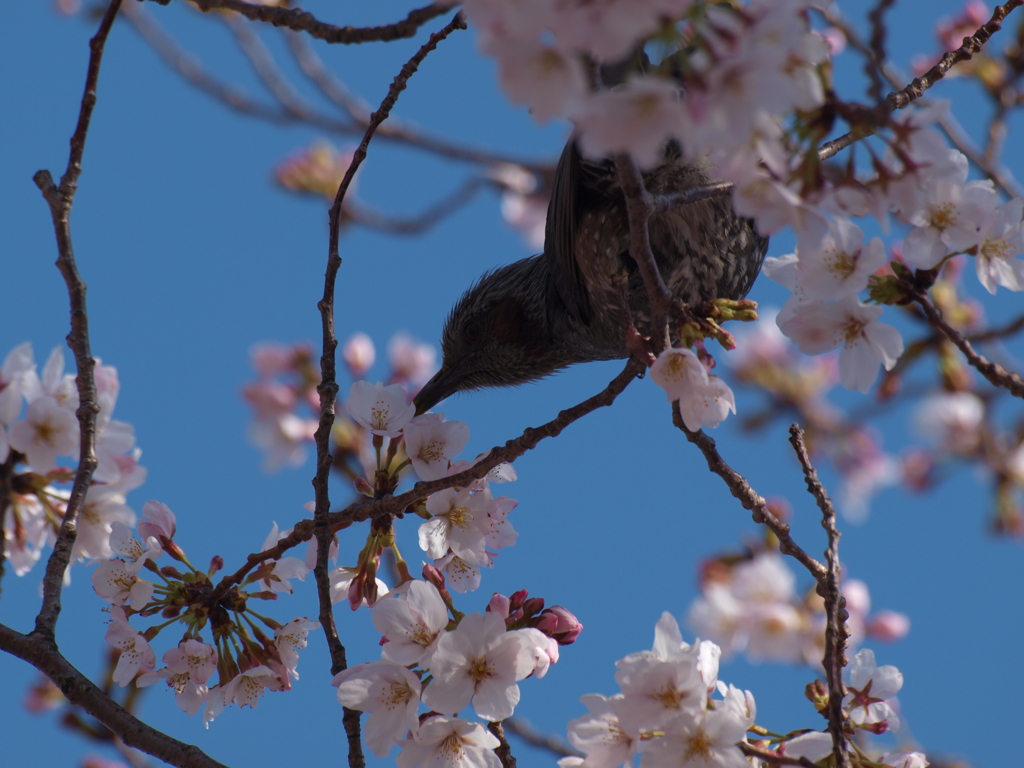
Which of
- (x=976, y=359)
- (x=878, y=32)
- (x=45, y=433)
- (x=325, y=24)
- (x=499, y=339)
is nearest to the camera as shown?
(x=976, y=359)

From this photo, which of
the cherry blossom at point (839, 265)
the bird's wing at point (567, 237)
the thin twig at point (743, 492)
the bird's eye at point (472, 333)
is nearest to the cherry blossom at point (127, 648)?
the thin twig at point (743, 492)

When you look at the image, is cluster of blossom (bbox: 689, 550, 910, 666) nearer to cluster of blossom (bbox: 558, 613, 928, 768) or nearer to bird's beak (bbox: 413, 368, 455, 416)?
bird's beak (bbox: 413, 368, 455, 416)

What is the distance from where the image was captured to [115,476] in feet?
7.51

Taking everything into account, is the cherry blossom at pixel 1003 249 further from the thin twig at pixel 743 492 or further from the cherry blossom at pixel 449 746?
the cherry blossom at pixel 449 746

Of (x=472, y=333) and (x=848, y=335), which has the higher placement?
(x=472, y=333)

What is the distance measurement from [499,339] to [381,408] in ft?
6.64

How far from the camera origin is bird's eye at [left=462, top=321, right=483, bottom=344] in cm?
391

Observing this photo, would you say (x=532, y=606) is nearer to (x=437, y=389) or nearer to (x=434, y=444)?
(x=434, y=444)

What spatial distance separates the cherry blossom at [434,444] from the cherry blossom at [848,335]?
69cm

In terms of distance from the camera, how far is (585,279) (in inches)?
130

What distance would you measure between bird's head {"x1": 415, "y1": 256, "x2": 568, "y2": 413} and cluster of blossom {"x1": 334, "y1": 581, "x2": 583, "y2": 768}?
2197 mm

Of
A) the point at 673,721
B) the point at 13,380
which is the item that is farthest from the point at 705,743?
the point at 13,380

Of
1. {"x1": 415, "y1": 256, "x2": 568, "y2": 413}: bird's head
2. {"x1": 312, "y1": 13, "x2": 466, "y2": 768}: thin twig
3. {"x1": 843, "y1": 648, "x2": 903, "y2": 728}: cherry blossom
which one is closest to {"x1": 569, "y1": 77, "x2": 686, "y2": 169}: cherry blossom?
{"x1": 312, "y1": 13, "x2": 466, "y2": 768}: thin twig

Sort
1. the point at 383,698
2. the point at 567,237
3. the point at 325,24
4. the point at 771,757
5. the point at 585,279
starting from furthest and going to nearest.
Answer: the point at 585,279 < the point at 567,237 < the point at 325,24 < the point at 383,698 < the point at 771,757
